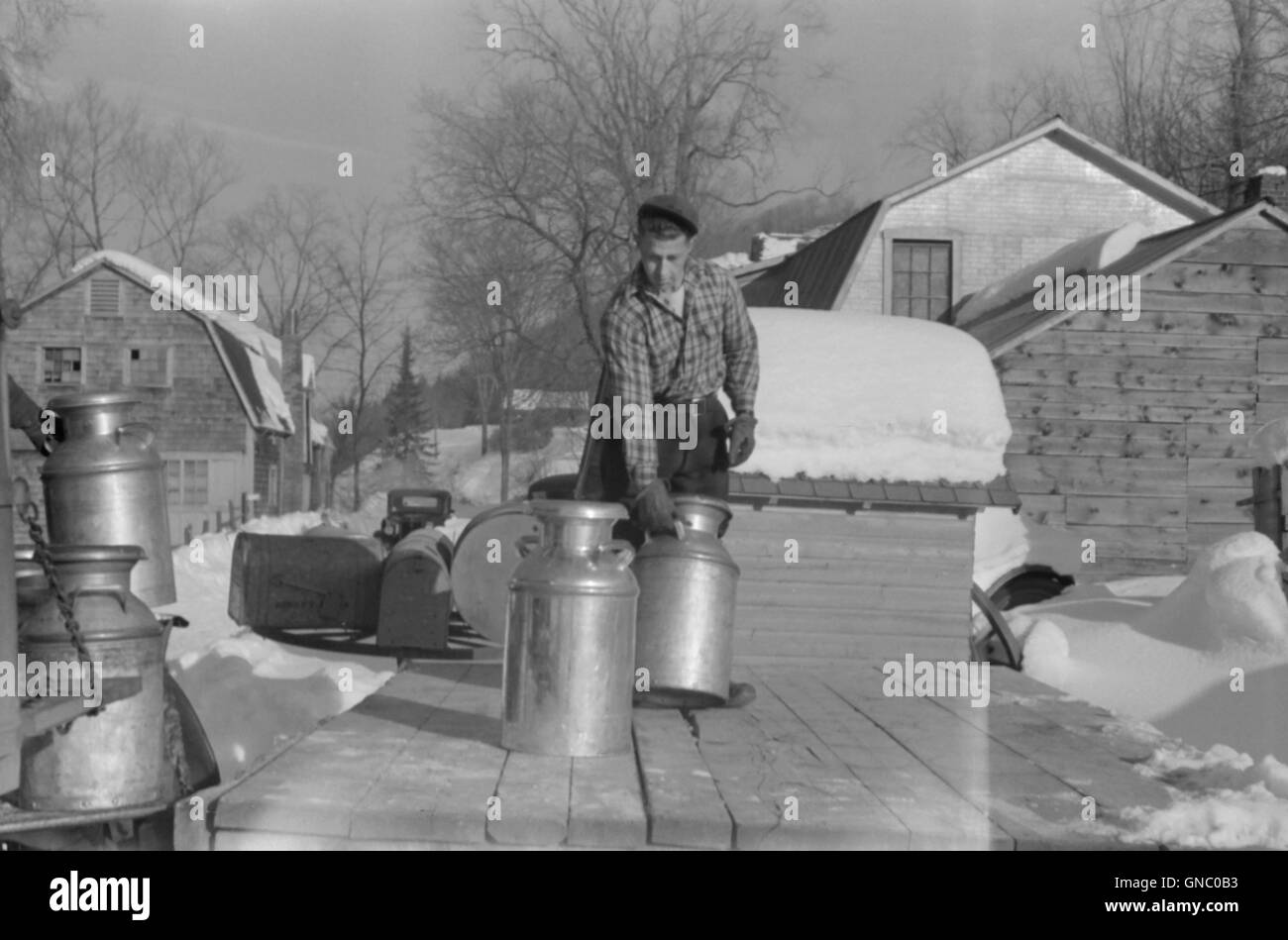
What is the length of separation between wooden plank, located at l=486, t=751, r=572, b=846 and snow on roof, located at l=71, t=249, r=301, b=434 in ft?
117

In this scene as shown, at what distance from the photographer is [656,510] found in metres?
4.85

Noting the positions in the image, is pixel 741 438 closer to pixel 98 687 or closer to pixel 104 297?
pixel 98 687

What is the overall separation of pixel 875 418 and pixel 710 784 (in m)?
4.08

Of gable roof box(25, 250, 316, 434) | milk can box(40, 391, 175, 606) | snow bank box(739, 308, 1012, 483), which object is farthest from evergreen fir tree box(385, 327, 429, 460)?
milk can box(40, 391, 175, 606)

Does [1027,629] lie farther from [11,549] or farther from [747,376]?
[11,549]

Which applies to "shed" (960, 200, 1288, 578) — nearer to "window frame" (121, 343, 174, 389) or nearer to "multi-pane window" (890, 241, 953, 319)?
"multi-pane window" (890, 241, 953, 319)

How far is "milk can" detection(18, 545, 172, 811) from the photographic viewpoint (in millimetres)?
4043

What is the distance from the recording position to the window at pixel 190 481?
38938 millimetres

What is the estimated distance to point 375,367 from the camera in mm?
48906

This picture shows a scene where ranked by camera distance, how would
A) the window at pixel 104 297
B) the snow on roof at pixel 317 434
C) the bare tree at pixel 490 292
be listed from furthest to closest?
the snow on roof at pixel 317 434
the window at pixel 104 297
the bare tree at pixel 490 292

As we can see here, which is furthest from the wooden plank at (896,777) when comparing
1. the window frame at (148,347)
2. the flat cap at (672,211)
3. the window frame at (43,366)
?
the window frame at (43,366)

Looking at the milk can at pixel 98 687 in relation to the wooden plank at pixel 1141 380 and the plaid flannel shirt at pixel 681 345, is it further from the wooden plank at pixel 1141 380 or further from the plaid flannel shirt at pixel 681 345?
the wooden plank at pixel 1141 380

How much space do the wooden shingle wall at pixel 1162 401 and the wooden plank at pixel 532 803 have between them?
46.0 ft
